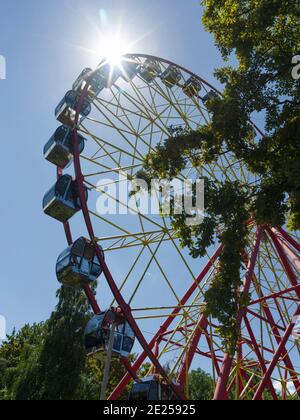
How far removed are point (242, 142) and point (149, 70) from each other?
35.7ft

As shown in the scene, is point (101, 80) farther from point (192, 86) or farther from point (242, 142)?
point (242, 142)

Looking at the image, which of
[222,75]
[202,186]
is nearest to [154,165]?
[202,186]

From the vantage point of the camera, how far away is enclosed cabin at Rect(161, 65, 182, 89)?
19.9 meters

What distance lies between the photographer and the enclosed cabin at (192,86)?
20.1 m

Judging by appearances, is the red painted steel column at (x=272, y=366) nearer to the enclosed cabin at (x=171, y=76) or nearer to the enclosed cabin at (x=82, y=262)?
the enclosed cabin at (x=82, y=262)

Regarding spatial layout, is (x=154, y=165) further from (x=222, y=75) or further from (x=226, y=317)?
(x=226, y=317)

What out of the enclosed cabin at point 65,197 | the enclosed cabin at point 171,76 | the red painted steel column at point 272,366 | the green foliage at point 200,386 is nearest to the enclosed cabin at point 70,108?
the enclosed cabin at point 65,197

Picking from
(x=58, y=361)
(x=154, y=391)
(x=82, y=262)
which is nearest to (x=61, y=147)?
(x=82, y=262)

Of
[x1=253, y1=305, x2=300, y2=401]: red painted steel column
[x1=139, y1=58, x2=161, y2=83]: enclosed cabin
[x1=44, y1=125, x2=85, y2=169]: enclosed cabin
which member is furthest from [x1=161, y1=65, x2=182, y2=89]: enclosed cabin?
[x1=253, y1=305, x2=300, y2=401]: red painted steel column

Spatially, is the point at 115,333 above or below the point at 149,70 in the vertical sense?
below

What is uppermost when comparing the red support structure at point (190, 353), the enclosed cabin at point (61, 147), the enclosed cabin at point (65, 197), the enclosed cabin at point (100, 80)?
the enclosed cabin at point (100, 80)

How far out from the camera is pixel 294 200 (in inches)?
352

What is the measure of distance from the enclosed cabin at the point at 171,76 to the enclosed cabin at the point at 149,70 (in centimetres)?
45

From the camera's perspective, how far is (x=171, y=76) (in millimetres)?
20109
